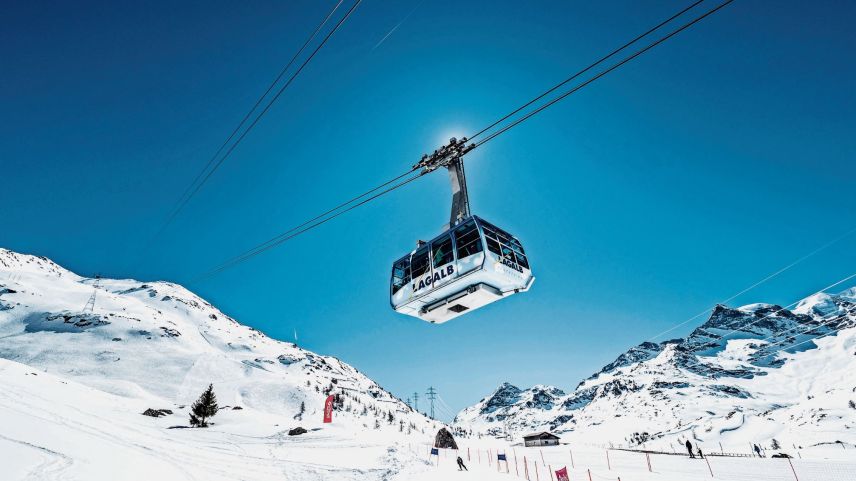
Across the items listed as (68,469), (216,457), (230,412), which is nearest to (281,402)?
(230,412)

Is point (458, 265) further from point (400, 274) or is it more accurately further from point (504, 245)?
point (400, 274)

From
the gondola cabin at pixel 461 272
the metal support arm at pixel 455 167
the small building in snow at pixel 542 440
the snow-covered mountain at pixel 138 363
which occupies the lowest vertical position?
the small building in snow at pixel 542 440

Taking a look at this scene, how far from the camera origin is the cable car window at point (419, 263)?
15.5 m

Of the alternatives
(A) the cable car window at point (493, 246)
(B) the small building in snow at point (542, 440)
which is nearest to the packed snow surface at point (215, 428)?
(B) the small building in snow at point (542, 440)

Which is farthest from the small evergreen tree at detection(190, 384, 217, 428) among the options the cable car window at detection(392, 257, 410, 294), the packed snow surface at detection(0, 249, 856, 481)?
the cable car window at detection(392, 257, 410, 294)

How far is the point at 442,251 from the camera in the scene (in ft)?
48.8

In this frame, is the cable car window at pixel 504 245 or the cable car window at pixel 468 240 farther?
the cable car window at pixel 504 245

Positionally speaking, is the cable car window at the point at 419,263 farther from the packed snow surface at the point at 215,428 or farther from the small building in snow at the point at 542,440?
the small building in snow at the point at 542,440

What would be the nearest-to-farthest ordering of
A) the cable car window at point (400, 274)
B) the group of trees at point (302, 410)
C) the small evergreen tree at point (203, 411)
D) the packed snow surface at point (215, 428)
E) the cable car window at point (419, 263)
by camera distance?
1. the cable car window at point (419, 263)
2. the cable car window at point (400, 274)
3. the packed snow surface at point (215, 428)
4. the small evergreen tree at point (203, 411)
5. the group of trees at point (302, 410)

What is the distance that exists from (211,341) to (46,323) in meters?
60.7

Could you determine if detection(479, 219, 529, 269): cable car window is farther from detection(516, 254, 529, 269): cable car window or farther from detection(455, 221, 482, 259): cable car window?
detection(455, 221, 482, 259): cable car window

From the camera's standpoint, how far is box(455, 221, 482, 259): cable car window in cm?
1375

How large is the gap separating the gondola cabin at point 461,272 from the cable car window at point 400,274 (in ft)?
0.13

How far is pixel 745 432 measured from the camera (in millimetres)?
128625
